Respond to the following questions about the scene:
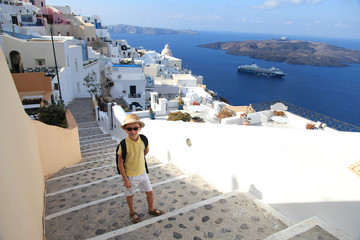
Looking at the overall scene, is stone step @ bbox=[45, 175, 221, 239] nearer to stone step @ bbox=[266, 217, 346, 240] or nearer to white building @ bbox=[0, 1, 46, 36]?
stone step @ bbox=[266, 217, 346, 240]

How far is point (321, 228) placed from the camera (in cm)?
306

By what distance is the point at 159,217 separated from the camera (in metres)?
3.44

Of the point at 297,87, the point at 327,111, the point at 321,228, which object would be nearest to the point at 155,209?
the point at 321,228

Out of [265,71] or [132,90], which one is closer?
[132,90]

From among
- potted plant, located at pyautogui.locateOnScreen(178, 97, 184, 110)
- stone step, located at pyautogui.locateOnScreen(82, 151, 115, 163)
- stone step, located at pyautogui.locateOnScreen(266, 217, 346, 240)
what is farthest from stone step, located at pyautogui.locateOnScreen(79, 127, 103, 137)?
stone step, located at pyautogui.locateOnScreen(266, 217, 346, 240)

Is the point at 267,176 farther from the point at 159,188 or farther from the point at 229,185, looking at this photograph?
the point at 159,188

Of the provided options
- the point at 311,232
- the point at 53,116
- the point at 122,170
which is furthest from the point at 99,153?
the point at 311,232

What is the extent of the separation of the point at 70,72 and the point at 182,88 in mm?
23375

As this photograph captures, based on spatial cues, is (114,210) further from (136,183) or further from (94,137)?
(94,137)

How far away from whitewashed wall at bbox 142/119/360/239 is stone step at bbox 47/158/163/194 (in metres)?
2.37

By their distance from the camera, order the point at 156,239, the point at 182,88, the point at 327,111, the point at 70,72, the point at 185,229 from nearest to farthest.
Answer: the point at 156,239
the point at 185,229
the point at 70,72
the point at 182,88
the point at 327,111

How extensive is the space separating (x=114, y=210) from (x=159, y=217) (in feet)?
3.00

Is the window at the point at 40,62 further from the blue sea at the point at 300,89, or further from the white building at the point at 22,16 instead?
the blue sea at the point at 300,89

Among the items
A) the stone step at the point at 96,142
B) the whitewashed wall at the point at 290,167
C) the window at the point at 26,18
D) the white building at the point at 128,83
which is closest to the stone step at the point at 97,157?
the stone step at the point at 96,142
